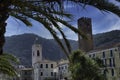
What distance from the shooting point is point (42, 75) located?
110688mm

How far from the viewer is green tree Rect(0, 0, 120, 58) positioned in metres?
6.66

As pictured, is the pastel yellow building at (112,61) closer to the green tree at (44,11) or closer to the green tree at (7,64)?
the green tree at (7,64)

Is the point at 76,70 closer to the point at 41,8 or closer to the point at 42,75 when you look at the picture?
the point at 41,8

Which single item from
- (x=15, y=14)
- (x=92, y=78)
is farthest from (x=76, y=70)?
(x=15, y=14)

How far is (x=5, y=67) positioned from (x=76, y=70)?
112ft

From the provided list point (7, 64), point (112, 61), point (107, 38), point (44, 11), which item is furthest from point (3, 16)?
point (107, 38)

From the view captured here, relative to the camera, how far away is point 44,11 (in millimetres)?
7719

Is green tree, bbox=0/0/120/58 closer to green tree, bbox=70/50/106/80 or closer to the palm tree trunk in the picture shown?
the palm tree trunk

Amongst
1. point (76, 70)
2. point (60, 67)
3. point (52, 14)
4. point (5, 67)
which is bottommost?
point (5, 67)

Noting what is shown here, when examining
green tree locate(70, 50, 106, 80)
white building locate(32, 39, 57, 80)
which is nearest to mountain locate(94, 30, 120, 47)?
white building locate(32, 39, 57, 80)

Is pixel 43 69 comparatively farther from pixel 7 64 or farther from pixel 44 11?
pixel 44 11

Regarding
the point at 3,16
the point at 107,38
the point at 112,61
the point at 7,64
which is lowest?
the point at 7,64

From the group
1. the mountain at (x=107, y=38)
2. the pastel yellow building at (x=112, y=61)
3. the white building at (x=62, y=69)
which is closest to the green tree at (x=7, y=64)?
the pastel yellow building at (x=112, y=61)

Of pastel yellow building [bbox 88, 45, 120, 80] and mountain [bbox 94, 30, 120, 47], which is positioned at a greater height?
mountain [bbox 94, 30, 120, 47]
